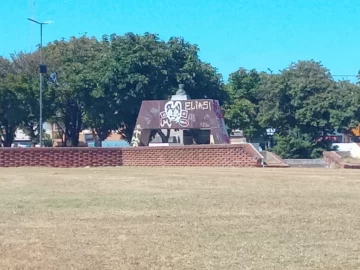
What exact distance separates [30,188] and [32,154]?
11.1 m

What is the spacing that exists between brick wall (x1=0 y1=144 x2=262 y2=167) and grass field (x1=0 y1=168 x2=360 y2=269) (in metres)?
9.44

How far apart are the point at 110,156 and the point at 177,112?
696 cm

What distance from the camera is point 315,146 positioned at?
54.3 m

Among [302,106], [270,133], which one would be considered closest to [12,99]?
[302,106]

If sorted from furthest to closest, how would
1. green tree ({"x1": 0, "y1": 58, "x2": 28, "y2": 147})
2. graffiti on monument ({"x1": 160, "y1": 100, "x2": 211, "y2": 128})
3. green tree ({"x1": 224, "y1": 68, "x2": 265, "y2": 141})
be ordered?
Result: 1. green tree ({"x1": 224, "y1": 68, "x2": 265, "y2": 141})
2. green tree ({"x1": 0, "y1": 58, "x2": 28, "y2": 147})
3. graffiti on monument ({"x1": 160, "y1": 100, "x2": 211, "y2": 128})

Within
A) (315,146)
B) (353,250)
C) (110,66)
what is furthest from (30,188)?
(315,146)

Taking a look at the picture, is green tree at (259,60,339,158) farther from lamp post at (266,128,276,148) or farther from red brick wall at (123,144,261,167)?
red brick wall at (123,144,261,167)

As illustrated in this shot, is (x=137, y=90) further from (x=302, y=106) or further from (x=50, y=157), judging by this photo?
(x=50, y=157)

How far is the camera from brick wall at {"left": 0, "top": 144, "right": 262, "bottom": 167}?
2838cm

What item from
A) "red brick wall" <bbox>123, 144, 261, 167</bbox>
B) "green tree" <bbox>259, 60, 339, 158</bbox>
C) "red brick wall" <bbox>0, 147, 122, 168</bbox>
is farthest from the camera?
"green tree" <bbox>259, 60, 339, 158</bbox>

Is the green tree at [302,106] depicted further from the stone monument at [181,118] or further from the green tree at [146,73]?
the stone monument at [181,118]

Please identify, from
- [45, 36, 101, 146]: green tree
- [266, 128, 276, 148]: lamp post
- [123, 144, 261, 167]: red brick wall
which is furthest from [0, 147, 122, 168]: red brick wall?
[266, 128, 276, 148]: lamp post

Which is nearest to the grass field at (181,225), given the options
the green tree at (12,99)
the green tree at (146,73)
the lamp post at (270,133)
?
the green tree at (146,73)

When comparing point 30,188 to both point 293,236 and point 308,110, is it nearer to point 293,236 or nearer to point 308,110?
point 293,236
